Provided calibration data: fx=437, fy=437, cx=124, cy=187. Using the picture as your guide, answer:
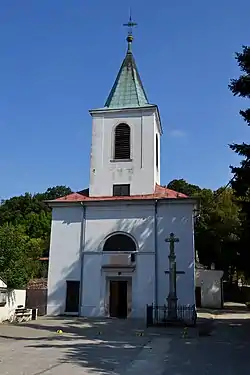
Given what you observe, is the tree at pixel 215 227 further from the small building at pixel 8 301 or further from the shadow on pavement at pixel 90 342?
the shadow on pavement at pixel 90 342

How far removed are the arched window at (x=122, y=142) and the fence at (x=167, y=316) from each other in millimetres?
10892

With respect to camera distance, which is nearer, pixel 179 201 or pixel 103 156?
pixel 179 201

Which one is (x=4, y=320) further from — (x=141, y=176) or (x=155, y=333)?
(x=141, y=176)

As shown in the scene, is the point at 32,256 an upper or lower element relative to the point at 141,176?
lower

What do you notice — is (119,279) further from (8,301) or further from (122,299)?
(8,301)

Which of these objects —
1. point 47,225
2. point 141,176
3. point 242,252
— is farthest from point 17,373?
point 47,225

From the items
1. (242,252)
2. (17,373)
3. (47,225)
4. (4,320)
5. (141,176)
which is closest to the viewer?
(17,373)

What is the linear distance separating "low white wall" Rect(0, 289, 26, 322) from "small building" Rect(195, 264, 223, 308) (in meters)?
21.5


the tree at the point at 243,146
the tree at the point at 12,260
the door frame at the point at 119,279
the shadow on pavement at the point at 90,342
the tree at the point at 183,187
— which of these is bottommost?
the shadow on pavement at the point at 90,342

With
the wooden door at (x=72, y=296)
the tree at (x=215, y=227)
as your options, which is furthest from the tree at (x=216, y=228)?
the wooden door at (x=72, y=296)

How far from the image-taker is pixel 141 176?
29625mm

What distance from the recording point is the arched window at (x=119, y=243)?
27906 mm

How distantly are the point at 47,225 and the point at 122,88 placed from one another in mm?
39146

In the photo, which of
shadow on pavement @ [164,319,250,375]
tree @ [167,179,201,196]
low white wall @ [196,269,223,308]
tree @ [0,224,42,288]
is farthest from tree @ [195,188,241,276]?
shadow on pavement @ [164,319,250,375]
